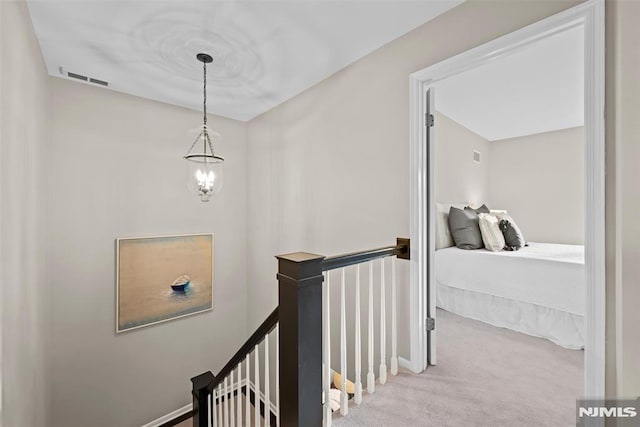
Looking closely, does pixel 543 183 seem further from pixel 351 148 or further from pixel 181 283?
pixel 181 283

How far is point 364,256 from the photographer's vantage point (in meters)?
1.61

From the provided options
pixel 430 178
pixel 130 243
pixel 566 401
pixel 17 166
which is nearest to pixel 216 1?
pixel 17 166

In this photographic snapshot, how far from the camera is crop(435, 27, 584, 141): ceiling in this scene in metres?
2.48

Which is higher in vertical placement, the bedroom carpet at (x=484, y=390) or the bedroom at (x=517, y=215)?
the bedroom at (x=517, y=215)

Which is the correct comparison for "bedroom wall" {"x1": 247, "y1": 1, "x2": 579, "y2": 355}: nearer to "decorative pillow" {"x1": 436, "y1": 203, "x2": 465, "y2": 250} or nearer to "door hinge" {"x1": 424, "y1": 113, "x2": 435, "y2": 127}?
"door hinge" {"x1": 424, "y1": 113, "x2": 435, "y2": 127}

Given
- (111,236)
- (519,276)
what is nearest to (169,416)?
(111,236)

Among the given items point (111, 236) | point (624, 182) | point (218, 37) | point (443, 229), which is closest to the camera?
point (624, 182)

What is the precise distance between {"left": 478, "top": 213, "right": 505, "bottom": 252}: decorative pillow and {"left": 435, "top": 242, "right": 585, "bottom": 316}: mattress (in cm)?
29

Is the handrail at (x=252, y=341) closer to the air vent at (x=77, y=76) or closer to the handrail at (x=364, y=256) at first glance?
the handrail at (x=364, y=256)

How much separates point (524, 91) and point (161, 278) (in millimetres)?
4671

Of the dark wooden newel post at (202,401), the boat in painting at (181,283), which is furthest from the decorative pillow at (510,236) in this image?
the boat in painting at (181,283)

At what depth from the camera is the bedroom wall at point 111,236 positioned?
2715mm

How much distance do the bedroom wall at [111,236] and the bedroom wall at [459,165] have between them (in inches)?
119

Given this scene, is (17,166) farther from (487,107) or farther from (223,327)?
(487,107)
